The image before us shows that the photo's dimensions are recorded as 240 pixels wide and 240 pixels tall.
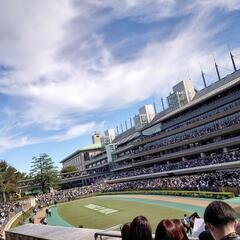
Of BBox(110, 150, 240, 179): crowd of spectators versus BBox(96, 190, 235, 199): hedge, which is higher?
BBox(110, 150, 240, 179): crowd of spectators

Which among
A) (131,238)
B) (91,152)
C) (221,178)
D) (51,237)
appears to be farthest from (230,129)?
(91,152)

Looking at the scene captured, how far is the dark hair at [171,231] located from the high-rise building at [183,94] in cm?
7997

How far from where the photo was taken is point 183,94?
8362 centimetres

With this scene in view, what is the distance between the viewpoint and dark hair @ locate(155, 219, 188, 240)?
3453 millimetres

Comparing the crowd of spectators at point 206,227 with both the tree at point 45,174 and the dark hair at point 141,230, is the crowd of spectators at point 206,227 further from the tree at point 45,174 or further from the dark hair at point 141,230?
the tree at point 45,174

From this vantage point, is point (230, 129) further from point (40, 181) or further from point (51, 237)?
point (40, 181)

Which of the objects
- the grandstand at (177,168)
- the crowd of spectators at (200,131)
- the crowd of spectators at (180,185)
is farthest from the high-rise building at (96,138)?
the crowd of spectators at (200,131)

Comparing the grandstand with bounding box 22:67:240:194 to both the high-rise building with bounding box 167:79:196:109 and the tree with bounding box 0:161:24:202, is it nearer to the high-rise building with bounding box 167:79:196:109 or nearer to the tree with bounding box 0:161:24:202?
the high-rise building with bounding box 167:79:196:109

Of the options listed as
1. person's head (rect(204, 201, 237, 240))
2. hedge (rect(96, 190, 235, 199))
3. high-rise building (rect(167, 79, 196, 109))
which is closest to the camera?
person's head (rect(204, 201, 237, 240))

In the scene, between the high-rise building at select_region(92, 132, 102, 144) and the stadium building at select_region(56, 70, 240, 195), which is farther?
the high-rise building at select_region(92, 132, 102, 144)

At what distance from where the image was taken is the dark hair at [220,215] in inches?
111

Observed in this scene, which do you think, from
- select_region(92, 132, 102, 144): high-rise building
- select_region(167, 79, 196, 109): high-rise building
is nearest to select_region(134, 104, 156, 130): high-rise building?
select_region(167, 79, 196, 109): high-rise building

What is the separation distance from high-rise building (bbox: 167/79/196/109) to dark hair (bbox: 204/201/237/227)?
264 feet

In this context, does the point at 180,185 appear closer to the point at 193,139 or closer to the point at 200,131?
the point at 193,139
